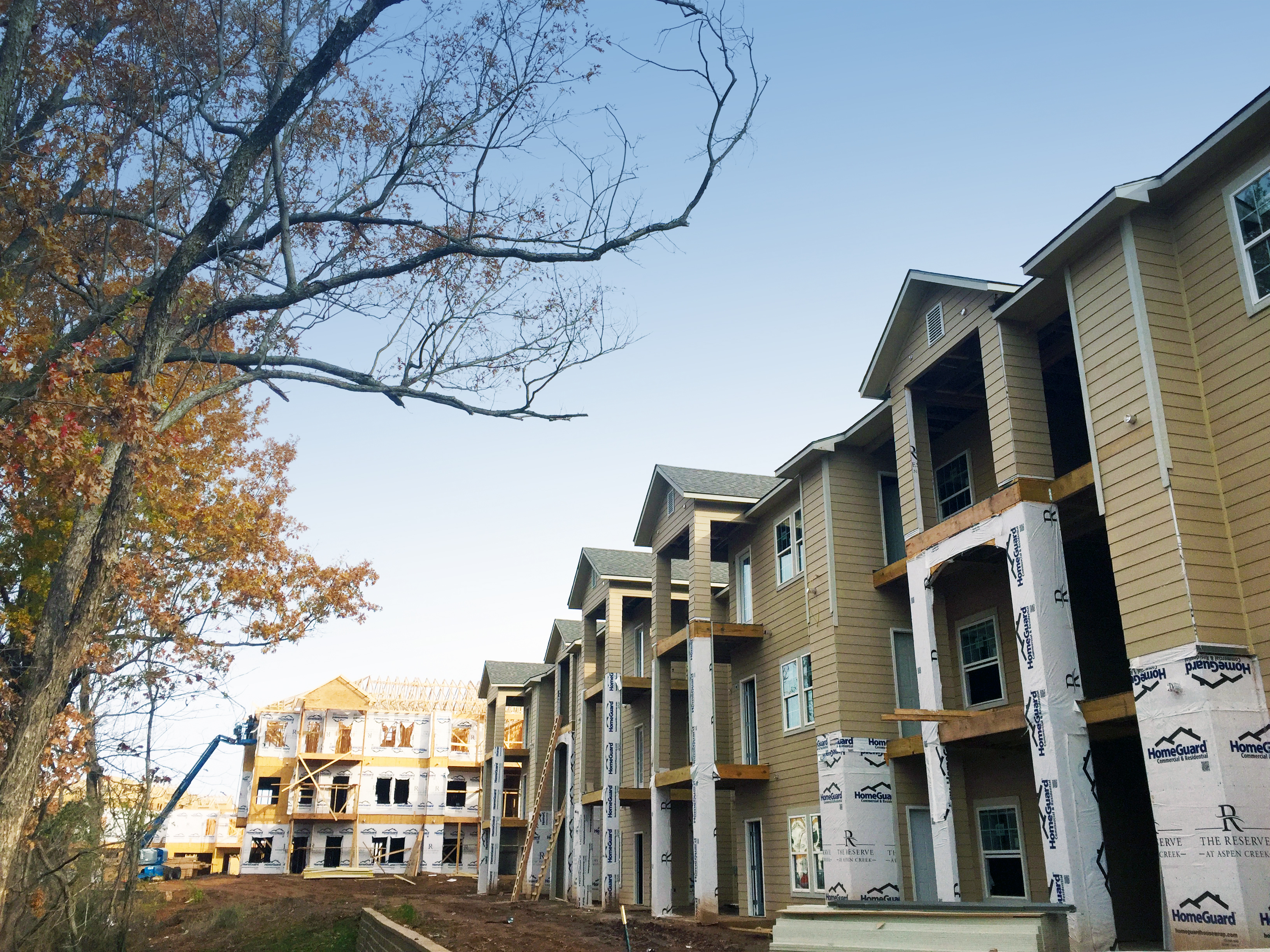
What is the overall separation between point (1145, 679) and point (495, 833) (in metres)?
34.5

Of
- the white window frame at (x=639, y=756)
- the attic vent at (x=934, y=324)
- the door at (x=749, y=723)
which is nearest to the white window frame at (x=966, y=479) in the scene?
the attic vent at (x=934, y=324)

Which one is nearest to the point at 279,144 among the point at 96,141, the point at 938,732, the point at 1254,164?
the point at 96,141

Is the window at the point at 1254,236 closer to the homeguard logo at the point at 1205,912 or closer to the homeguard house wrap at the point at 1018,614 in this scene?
the homeguard house wrap at the point at 1018,614

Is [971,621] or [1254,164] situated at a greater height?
[1254,164]

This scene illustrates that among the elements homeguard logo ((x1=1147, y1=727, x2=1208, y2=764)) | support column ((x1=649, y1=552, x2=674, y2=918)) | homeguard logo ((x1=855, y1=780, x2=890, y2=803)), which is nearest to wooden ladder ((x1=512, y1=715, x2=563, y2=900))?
support column ((x1=649, y1=552, x2=674, y2=918))

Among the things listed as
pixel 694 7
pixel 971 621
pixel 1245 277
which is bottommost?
pixel 971 621

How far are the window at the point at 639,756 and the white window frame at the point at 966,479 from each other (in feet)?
50.0

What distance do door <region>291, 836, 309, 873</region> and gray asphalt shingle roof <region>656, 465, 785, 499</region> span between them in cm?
3805

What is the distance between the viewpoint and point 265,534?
26.2 meters

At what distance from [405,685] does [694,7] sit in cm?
5307

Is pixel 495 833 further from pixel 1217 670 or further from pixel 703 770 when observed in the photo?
pixel 1217 670

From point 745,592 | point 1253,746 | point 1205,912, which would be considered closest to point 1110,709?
point 1253,746

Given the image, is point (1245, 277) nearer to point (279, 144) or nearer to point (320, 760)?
point (279, 144)

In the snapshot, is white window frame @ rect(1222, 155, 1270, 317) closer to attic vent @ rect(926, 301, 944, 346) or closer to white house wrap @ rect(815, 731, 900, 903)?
attic vent @ rect(926, 301, 944, 346)
